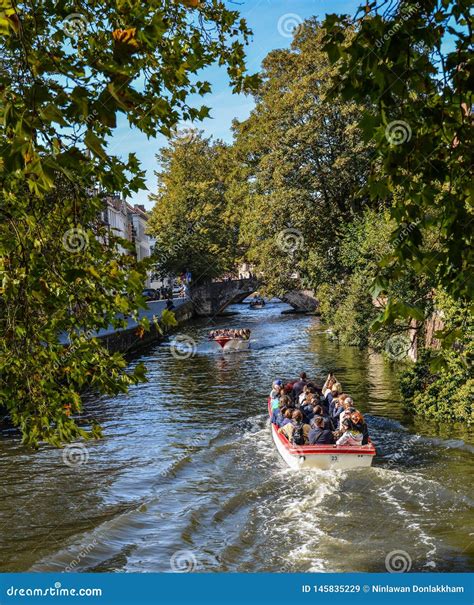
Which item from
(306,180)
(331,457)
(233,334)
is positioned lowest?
(331,457)

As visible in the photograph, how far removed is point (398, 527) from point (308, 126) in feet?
83.9

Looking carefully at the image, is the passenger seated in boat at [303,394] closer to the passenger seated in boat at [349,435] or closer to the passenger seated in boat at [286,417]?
the passenger seated in boat at [286,417]

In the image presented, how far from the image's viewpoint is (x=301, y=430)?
16.8 m

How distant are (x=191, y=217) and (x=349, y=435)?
166 ft

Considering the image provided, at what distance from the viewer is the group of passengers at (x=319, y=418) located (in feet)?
53.8

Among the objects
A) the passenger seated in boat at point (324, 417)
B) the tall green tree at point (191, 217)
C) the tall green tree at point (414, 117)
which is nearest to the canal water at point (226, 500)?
the passenger seated in boat at point (324, 417)

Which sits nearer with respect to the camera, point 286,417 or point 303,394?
point 286,417

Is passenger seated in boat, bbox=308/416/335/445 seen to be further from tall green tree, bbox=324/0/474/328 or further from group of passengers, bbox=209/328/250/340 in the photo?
group of passengers, bbox=209/328/250/340

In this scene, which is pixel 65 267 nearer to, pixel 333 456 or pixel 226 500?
pixel 226 500

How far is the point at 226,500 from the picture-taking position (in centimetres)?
1461

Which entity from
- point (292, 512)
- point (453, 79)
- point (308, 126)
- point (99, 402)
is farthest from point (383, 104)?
point (308, 126)

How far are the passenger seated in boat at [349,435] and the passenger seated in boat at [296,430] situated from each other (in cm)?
94

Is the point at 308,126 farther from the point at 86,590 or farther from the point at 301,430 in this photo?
the point at 86,590

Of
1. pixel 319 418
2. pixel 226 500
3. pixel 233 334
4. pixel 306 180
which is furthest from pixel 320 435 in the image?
pixel 233 334
